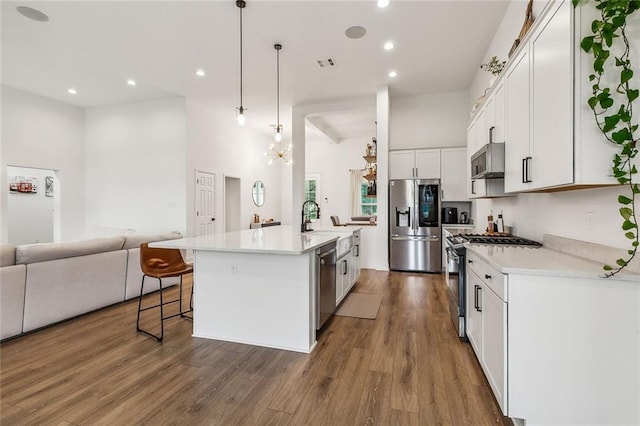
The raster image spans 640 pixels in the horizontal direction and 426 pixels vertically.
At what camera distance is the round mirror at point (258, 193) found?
8.87m

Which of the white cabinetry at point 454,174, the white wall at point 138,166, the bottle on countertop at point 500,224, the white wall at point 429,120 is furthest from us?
the white wall at point 138,166

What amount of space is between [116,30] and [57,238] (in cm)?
499

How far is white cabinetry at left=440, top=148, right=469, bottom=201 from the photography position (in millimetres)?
5672

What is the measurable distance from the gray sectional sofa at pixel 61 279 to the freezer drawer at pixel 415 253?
4.26m

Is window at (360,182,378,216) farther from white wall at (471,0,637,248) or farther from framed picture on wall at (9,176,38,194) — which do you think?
framed picture on wall at (9,176,38,194)

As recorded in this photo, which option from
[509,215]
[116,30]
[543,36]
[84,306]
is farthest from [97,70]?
[509,215]

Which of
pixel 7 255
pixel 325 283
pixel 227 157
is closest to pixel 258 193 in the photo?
pixel 227 157

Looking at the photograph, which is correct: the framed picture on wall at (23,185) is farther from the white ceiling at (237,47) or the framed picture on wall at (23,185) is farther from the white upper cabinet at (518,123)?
the white upper cabinet at (518,123)

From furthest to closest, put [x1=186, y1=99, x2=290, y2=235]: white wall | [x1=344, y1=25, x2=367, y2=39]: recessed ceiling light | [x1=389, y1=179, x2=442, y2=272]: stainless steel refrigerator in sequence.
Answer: [x1=186, y1=99, x2=290, y2=235]: white wall
[x1=389, y1=179, x2=442, y2=272]: stainless steel refrigerator
[x1=344, y1=25, x2=367, y2=39]: recessed ceiling light

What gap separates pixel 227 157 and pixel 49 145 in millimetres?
3607

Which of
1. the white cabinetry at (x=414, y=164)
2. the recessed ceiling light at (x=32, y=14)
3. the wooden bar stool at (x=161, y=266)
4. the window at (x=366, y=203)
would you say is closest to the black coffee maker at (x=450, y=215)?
the white cabinetry at (x=414, y=164)

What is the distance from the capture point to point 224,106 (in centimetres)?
687

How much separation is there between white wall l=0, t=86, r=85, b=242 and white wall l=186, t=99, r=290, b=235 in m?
2.87

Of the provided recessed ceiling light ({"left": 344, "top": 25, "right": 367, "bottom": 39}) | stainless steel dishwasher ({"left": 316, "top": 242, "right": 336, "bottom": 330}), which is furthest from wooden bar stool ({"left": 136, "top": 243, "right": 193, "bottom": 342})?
recessed ceiling light ({"left": 344, "top": 25, "right": 367, "bottom": 39})
